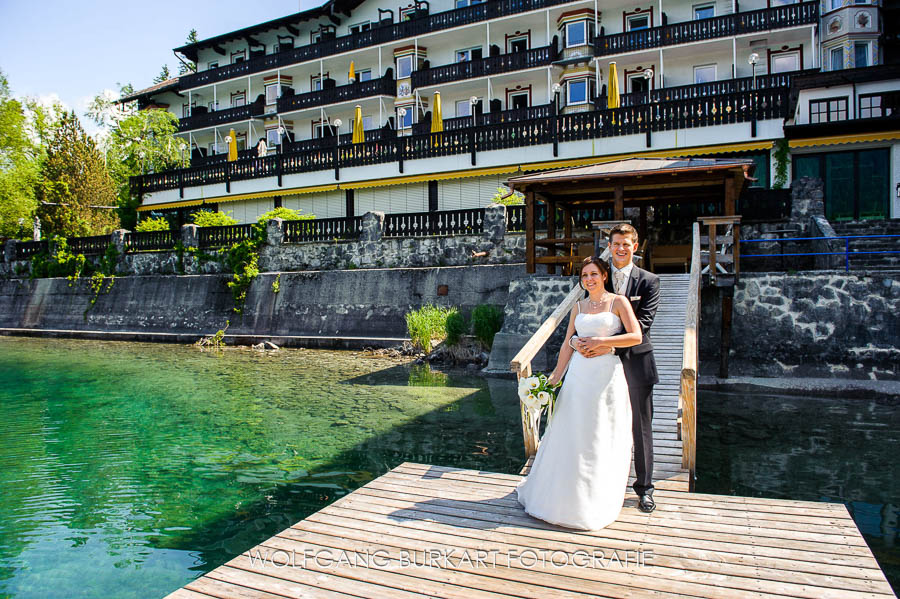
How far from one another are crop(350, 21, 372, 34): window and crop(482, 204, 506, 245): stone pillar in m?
22.6

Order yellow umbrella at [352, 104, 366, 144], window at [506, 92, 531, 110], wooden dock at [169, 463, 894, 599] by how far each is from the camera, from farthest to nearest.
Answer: yellow umbrella at [352, 104, 366, 144] < window at [506, 92, 531, 110] < wooden dock at [169, 463, 894, 599]

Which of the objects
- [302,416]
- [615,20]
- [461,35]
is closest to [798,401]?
[302,416]

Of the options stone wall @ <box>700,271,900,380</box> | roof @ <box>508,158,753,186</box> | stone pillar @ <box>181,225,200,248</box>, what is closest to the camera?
stone wall @ <box>700,271,900,380</box>

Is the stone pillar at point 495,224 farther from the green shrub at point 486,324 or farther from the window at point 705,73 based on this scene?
the window at point 705,73

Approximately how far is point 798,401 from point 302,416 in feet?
28.8

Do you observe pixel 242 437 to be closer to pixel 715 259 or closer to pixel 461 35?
pixel 715 259

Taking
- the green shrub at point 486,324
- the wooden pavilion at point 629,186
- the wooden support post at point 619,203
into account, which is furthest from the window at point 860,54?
the green shrub at point 486,324

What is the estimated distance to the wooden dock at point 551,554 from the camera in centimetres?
396

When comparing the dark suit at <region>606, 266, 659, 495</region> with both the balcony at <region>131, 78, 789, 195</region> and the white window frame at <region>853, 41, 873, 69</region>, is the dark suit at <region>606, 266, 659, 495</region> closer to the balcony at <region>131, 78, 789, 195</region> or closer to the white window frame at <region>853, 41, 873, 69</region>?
the balcony at <region>131, 78, 789, 195</region>

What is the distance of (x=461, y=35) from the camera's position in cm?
3309

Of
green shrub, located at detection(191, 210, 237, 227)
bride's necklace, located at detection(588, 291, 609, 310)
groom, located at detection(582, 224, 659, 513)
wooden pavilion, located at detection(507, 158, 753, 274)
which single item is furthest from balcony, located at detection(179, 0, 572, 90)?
bride's necklace, located at detection(588, 291, 609, 310)

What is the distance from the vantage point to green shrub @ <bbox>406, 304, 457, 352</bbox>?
707 inches

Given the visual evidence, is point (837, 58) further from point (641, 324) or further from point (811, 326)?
point (641, 324)

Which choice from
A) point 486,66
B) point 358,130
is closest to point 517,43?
point 486,66
